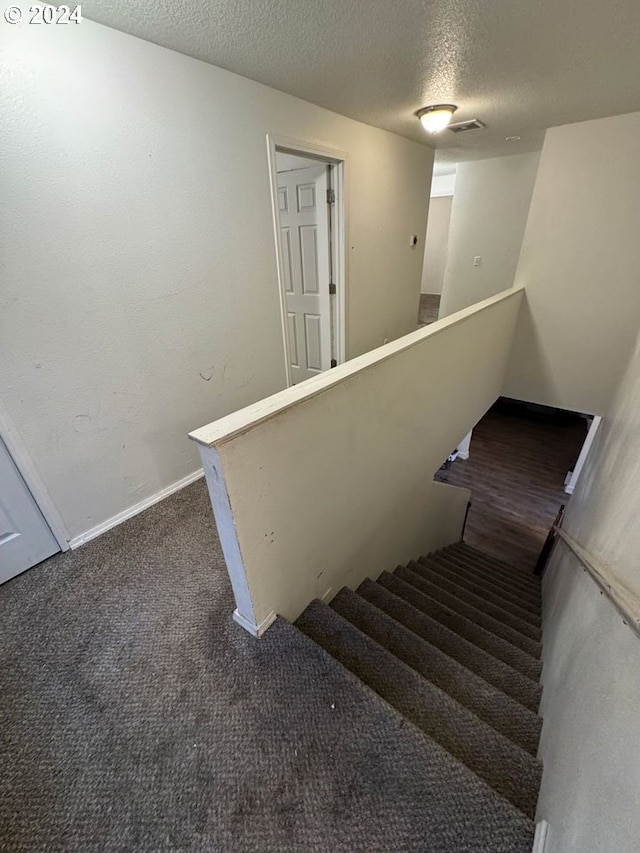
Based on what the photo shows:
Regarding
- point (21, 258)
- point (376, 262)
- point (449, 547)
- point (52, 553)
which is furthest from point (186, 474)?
point (449, 547)

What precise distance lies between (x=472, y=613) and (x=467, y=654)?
0.52 meters

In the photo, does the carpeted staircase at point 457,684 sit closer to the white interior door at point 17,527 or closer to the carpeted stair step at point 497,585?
the carpeted stair step at point 497,585

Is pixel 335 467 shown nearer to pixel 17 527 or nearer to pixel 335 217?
pixel 17 527

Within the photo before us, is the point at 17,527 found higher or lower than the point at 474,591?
higher

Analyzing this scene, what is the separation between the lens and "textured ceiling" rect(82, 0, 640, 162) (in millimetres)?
1280

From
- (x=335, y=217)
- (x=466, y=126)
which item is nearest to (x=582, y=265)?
(x=466, y=126)

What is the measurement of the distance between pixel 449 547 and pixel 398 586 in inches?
67.7

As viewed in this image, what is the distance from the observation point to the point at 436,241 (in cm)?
611

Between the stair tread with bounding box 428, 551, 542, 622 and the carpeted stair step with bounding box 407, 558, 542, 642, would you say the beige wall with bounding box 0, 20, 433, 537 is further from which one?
the stair tread with bounding box 428, 551, 542, 622

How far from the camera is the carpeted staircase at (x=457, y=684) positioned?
0.86 meters

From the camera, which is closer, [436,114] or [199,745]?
[199,745]

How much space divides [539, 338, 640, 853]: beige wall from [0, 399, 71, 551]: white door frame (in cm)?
198

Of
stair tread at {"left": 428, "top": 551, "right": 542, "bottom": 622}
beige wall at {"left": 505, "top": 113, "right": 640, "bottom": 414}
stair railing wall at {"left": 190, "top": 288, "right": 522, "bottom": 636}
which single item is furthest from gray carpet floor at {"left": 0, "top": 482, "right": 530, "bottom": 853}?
beige wall at {"left": 505, "top": 113, "right": 640, "bottom": 414}

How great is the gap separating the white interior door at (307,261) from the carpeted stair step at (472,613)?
5.65 feet
